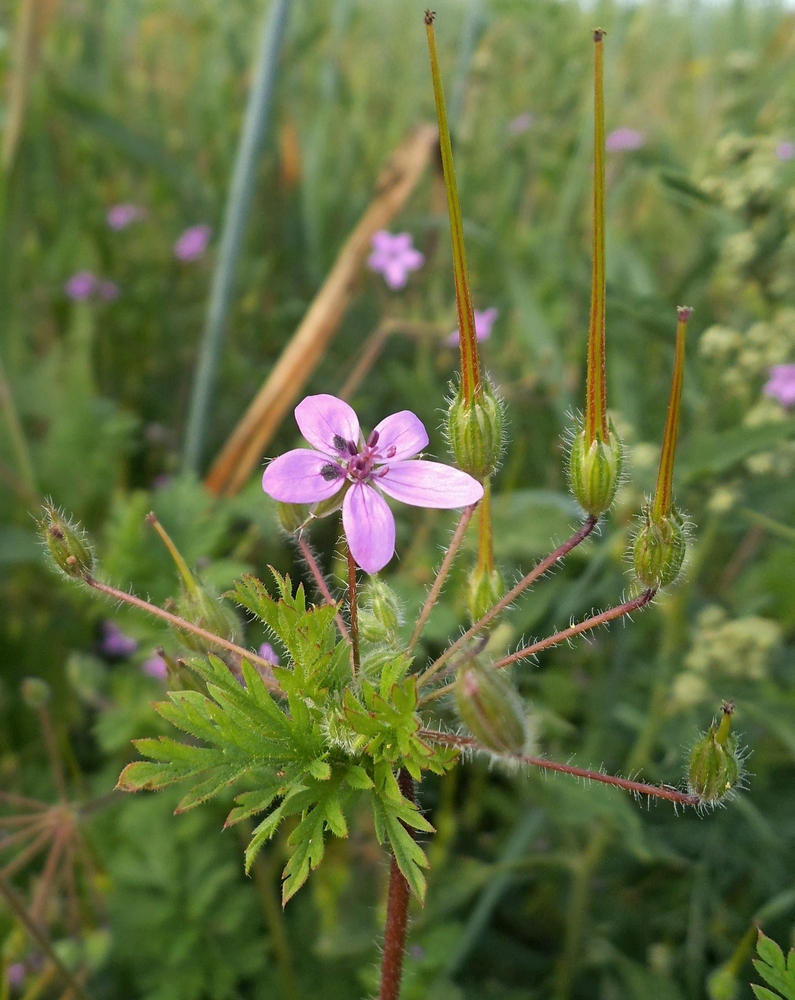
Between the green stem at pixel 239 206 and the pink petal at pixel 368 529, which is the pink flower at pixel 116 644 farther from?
the pink petal at pixel 368 529

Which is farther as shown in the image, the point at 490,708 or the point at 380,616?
the point at 380,616

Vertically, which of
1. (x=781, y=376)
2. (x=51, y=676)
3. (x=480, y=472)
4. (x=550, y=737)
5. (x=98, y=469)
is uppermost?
(x=480, y=472)

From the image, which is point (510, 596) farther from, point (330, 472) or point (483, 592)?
point (330, 472)

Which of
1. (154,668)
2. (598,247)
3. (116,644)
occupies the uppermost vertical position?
(598,247)

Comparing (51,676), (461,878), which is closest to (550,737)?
(461,878)

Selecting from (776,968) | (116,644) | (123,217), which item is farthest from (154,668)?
(123,217)

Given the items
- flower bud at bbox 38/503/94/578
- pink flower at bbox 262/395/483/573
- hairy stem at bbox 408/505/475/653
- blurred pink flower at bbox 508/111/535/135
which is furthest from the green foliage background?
flower bud at bbox 38/503/94/578

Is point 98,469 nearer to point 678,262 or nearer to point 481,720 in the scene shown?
point 481,720

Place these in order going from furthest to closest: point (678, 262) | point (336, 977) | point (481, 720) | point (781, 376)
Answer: point (678, 262) → point (781, 376) → point (336, 977) → point (481, 720)
